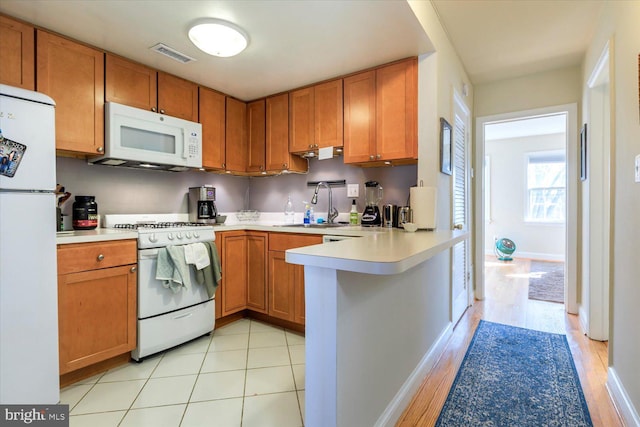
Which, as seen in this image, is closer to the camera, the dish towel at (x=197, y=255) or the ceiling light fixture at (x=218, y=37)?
the ceiling light fixture at (x=218, y=37)

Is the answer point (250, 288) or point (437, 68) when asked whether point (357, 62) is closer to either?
point (437, 68)

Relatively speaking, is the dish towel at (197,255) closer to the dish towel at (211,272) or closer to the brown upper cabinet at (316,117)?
the dish towel at (211,272)

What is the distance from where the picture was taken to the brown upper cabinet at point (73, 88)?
6.55 feet

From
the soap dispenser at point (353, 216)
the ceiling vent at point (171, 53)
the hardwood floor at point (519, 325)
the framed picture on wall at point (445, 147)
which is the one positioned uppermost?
the ceiling vent at point (171, 53)

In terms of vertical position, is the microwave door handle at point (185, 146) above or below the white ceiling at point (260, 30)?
below

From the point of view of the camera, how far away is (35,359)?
5.10 ft

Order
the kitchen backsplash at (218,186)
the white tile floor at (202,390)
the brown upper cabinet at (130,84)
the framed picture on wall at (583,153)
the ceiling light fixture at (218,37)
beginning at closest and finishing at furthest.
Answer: the white tile floor at (202,390) < the ceiling light fixture at (218,37) < the brown upper cabinet at (130,84) < the kitchen backsplash at (218,186) < the framed picture on wall at (583,153)

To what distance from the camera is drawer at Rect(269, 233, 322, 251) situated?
2475 millimetres

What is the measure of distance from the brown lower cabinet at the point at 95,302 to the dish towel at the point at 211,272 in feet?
1.59

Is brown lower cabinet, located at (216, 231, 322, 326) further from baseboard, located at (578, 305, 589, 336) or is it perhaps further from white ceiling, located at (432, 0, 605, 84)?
baseboard, located at (578, 305, 589, 336)

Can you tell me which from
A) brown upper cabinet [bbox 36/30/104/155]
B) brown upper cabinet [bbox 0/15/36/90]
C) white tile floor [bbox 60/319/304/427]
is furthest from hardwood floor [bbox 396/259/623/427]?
brown upper cabinet [bbox 0/15/36/90]

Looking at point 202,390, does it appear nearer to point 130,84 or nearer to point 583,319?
point 130,84

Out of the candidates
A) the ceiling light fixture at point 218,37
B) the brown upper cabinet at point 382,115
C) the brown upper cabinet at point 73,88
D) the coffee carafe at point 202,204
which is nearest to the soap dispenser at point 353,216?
the brown upper cabinet at point 382,115

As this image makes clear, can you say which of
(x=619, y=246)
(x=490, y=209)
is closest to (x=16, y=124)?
(x=619, y=246)
